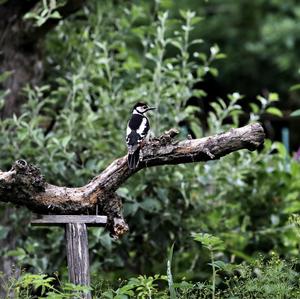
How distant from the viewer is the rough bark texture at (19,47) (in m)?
6.78

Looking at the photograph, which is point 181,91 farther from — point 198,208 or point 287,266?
point 287,266

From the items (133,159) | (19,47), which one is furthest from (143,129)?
(19,47)

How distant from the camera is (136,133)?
5.12 m

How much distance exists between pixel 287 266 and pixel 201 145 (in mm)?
722

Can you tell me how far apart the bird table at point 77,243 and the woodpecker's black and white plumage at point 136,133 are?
0.34 metres

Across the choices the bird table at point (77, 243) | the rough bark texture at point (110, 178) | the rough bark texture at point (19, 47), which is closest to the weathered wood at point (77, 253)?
the bird table at point (77, 243)

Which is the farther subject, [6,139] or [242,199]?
[242,199]

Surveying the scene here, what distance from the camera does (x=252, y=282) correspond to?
13.9 ft

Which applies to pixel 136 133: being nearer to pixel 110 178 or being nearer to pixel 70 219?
Result: pixel 110 178

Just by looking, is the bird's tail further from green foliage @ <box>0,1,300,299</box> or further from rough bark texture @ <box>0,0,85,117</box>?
rough bark texture @ <box>0,0,85,117</box>

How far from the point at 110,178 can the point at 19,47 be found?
2581mm

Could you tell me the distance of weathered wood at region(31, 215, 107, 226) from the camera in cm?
447

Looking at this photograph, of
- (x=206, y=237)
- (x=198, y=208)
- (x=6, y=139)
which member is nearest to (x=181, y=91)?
(x=198, y=208)

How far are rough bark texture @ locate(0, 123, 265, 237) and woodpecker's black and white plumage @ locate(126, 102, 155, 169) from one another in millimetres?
43
